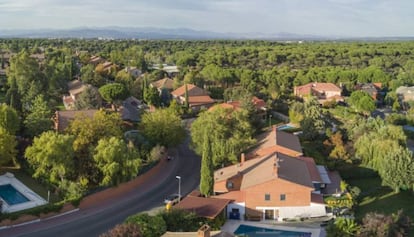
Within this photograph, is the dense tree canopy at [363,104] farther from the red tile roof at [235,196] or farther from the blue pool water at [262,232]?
the blue pool water at [262,232]

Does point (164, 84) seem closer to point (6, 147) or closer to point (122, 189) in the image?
point (6, 147)

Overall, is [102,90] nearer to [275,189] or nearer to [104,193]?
[104,193]

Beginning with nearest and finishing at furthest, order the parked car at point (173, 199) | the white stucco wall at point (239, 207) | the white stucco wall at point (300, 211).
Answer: the white stucco wall at point (300, 211) → the white stucco wall at point (239, 207) → the parked car at point (173, 199)

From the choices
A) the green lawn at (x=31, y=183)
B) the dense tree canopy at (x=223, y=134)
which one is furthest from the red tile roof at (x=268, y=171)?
the green lawn at (x=31, y=183)

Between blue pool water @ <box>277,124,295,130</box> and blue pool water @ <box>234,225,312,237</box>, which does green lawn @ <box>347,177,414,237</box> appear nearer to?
blue pool water @ <box>234,225,312,237</box>

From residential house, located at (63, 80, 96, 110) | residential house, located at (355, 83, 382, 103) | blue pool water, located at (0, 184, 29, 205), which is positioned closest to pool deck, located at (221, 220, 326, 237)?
blue pool water, located at (0, 184, 29, 205)

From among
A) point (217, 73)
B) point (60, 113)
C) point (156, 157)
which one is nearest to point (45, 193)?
point (156, 157)
